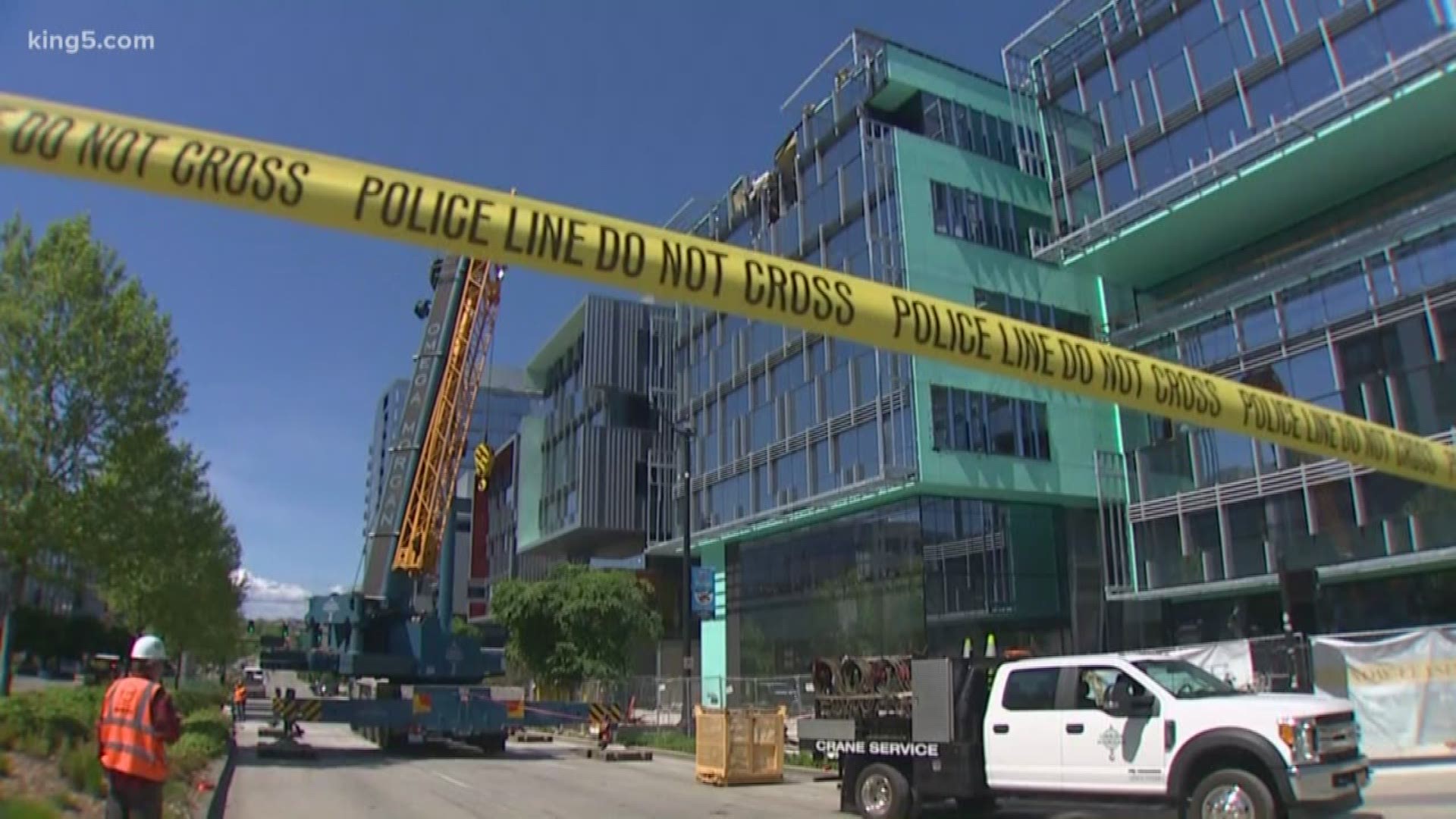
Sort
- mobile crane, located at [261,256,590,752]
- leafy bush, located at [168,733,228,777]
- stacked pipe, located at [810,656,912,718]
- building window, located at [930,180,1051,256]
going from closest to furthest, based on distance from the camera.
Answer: stacked pipe, located at [810,656,912,718]
leafy bush, located at [168,733,228,777]
mobile crane, located at [261,256,590,752]
building window, located at [930,180,1051,256]

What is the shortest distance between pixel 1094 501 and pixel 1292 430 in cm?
2585

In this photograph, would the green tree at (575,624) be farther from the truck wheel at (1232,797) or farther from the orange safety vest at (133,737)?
the orange safety vest at (133,737)

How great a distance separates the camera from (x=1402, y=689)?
15500mm

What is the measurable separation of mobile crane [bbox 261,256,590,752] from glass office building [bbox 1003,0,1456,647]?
16779mm

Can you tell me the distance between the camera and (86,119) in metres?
4.23

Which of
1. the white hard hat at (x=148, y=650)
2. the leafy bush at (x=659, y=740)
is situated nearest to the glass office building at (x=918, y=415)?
the leafy bush at (x=659, y=740)

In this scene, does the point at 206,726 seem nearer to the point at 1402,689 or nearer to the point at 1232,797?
the point at 1232,797

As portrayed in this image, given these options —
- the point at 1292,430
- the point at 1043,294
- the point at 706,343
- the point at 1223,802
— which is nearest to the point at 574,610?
the point at 706,343

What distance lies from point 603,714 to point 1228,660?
15.0 meters

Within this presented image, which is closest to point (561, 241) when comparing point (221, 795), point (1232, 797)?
point (1232, 797)

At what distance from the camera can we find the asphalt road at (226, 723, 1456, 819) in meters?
13.2

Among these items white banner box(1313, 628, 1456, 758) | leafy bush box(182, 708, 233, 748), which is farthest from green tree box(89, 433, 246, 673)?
white banner box(1313, 628, 1456, 758)

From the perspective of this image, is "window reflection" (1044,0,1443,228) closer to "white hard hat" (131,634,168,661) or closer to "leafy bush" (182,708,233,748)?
"white hard hat" (131,634,168,661)

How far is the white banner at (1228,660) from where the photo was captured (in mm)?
16750
